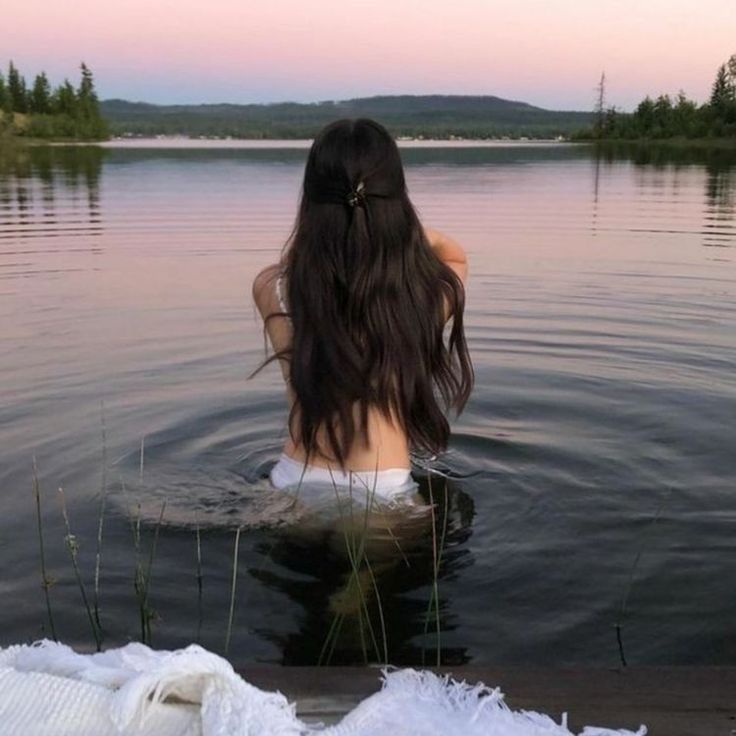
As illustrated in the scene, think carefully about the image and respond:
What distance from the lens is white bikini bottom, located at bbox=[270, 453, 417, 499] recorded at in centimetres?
452

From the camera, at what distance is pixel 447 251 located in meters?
4.61

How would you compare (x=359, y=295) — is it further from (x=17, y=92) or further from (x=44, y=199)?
(x=17, y=92)

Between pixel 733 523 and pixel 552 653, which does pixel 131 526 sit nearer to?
pixel 552 653

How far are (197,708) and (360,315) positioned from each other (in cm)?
213

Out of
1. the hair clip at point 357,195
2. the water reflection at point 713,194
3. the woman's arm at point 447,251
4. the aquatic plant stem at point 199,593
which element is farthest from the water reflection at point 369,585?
the water reflection at point 713,194

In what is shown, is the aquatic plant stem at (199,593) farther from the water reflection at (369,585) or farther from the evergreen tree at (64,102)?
the evergreen tree at (64,102)

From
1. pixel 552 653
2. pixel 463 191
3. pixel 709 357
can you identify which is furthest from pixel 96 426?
pixel 463 191

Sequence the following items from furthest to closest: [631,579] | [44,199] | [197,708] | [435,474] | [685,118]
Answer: [685,118], [44,199], [435,474], [631,579], [197,708]

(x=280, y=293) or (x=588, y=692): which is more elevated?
(x=280, y=293)

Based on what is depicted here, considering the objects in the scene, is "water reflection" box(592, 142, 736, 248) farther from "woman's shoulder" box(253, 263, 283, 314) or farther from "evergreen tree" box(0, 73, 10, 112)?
"evergreen tree" box(0, 73, 10, 112)

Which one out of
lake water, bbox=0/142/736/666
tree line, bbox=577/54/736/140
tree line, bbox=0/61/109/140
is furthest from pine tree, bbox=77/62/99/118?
lake water, bbox=0/142/736/666

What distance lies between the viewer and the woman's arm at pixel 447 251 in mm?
4555

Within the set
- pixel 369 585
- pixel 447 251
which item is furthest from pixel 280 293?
pixel 369 585

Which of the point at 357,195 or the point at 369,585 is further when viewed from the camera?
the point at 369,585
